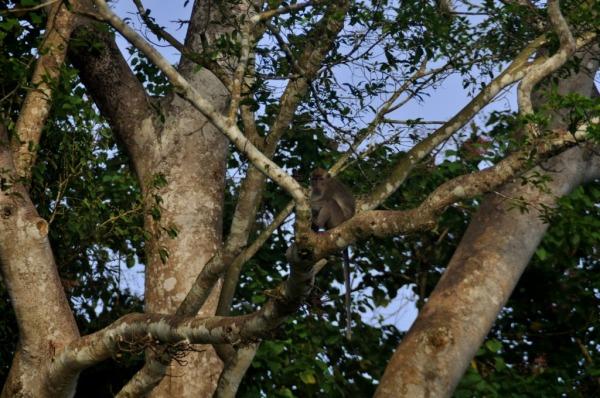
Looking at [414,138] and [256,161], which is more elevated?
[414,138]

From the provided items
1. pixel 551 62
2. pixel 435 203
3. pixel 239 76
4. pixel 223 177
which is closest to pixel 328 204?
pixel 223 177

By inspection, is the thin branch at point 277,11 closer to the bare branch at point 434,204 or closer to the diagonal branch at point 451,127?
the diagonal branch at point 451,127

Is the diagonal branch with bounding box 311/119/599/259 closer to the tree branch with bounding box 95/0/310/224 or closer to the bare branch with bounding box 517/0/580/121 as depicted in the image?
the tree branch with bounding box 95/0/310/224

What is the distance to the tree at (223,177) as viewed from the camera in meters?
7.25

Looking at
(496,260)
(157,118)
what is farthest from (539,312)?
(157,118)

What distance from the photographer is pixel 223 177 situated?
9.32 m

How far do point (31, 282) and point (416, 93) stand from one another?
357 cm

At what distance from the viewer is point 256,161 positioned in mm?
6590

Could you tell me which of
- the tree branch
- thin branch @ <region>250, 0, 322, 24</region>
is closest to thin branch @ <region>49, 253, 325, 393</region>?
the tree branch

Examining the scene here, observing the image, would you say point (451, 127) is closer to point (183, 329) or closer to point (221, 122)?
point (221, 122)

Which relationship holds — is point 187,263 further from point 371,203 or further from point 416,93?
point 416,93

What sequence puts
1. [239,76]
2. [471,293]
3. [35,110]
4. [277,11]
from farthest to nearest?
[471,293]
[35,110]
[277,11]
[239,76]

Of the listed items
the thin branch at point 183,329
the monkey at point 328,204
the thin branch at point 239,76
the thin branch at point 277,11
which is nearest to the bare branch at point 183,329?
the thin branch at point 183,329

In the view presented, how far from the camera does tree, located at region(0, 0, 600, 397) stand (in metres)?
7.25
